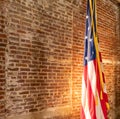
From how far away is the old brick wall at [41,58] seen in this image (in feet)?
13.9

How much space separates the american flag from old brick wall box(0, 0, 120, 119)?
0.90 m

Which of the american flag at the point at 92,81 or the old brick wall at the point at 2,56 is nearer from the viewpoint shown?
the old brick wall at the point at 2,56

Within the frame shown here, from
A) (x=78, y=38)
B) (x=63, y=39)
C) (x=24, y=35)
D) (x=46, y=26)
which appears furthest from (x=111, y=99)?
(x=24, y=35)

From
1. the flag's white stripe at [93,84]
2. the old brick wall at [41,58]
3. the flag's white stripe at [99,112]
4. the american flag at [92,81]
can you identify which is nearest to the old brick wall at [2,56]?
the old brick wall at [41,58]

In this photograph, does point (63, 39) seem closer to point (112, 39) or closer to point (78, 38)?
point (78, 38)

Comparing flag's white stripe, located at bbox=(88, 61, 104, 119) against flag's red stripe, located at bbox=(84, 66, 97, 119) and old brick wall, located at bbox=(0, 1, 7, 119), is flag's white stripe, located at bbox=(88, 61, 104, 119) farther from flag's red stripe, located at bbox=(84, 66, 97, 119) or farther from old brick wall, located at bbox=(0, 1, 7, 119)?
old brick wall, located at bbox=(0, 1, 7, 119)

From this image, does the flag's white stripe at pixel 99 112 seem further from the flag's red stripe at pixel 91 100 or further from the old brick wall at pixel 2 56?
the old brick wall at pixel 2 56

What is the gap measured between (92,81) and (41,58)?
1.11 metres

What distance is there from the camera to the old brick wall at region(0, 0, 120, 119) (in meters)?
4.25

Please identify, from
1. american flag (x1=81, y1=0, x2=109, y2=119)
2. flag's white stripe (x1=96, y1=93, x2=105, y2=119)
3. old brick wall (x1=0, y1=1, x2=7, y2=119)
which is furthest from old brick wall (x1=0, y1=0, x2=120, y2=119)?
flag's white stripe (x1=96, y1=93, x2=105, y2=119)

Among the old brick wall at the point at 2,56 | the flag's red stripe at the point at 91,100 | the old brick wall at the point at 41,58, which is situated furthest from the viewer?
the flag's red stripe at the point at 91,100

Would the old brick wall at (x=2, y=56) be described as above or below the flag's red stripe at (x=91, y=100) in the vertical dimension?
above

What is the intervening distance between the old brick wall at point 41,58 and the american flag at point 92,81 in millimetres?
897

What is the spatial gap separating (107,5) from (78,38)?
2069 mm
